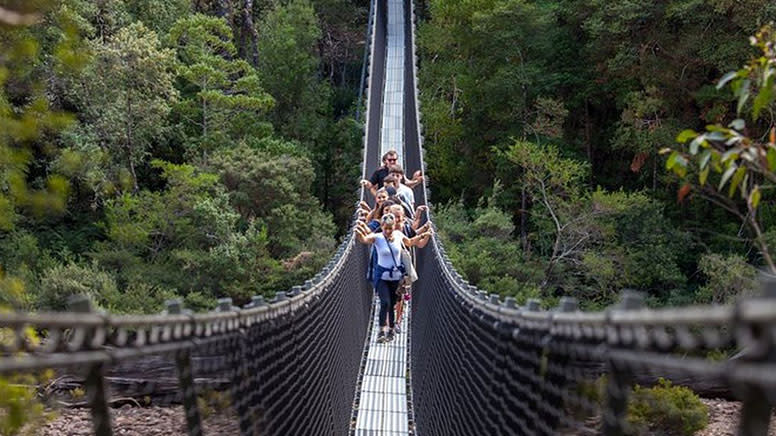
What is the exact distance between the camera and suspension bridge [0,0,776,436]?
2.61 feet

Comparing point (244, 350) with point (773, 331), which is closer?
point (773, 331)

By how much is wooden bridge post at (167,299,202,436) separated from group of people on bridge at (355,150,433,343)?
10.5 feet

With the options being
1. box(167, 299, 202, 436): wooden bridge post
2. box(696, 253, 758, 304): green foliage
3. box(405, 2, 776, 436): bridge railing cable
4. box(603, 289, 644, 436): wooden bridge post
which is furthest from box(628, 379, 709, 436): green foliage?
box(603, 289, 644, 436): wooden bridge post

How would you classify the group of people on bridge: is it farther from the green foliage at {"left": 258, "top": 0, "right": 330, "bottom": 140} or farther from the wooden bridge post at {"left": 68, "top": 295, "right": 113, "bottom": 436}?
the green foliage at {"left": 258, "top": 0, "right": 330, "bottom": 140}

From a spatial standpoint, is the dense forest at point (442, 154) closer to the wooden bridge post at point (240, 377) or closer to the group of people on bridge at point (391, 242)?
the group of people on bridge at point (391, 242)

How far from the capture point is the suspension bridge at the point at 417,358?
797 mm

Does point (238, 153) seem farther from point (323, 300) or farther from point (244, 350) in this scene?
point (244, 350)

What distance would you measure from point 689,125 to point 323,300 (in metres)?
12.0

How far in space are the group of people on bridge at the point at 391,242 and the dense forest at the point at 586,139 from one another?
428 centimetres

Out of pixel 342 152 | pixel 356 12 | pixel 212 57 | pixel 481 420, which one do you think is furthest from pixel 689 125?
pixel 481 420

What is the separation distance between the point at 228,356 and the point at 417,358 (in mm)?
3165

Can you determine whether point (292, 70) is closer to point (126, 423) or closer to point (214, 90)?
point (214, 90)

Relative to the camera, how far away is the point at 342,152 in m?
17.3

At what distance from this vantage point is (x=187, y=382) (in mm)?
1369
